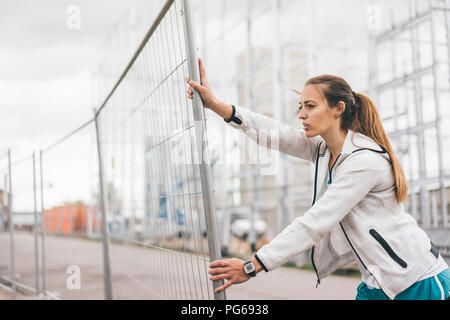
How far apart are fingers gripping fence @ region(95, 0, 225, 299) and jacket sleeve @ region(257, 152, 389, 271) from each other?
31 centimetres

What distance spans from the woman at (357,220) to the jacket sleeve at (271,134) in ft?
0.85

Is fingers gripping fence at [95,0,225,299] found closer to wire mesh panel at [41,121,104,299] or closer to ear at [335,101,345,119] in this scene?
ear at [335,101,345,119]

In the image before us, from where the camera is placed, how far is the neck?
190cm

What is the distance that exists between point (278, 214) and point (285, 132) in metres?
8.76

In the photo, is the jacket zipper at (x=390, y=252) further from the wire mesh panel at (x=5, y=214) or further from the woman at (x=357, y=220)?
the wire mesh panel at (x=5, y=214)

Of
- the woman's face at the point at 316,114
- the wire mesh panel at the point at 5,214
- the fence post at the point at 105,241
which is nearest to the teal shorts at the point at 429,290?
the woman's face at the point at 316,114

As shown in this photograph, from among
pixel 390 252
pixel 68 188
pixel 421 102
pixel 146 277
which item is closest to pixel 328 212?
pixel 390 252

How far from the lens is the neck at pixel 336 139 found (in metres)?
1.90

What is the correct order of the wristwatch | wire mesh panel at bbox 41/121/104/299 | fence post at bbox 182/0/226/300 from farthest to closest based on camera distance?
wire mesh panel at bbox 41/121/104/299
fence post at bbox 182/0/226/300
the wristwatch

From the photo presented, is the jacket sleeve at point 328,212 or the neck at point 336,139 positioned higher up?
the neck at point 336,139

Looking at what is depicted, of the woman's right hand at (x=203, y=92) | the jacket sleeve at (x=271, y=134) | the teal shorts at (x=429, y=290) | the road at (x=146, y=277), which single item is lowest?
the road at (x=146, y=277)

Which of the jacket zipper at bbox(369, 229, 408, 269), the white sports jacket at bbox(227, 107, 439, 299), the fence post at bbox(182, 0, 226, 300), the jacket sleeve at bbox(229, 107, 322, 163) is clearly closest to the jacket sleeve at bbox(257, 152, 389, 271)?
the white sports jacket at bbox(227, 107, 439, 299)
